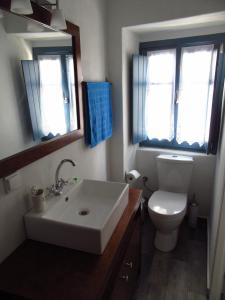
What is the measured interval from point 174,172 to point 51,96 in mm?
1670

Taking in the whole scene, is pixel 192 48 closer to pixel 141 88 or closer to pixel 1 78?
pixel 141 88

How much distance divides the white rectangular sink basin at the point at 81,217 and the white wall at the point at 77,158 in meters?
0.10

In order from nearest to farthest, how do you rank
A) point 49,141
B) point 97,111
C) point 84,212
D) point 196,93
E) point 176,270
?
point 49,141 → point 84,212 → point 97,111 → point 176,270 → point 196,93

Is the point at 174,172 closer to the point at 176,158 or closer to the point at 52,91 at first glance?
the point at 176,158

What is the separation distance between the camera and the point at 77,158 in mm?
1773

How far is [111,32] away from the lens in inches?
83.1

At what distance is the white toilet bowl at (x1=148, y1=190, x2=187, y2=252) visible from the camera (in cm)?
208

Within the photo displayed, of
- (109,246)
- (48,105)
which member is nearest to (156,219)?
(109,246)

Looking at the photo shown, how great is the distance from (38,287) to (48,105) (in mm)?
978

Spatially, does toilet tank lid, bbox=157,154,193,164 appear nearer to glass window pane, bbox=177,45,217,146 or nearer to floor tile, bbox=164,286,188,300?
glass window pane, bbox=177,45,217,146

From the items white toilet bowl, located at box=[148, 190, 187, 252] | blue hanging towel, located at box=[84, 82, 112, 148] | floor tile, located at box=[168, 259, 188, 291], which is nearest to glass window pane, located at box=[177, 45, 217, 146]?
white toilet bowl, located at box=[148, 190, 187, 252]

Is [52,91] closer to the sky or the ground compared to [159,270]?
closer to the sky

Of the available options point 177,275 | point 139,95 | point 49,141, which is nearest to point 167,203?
point 177,275

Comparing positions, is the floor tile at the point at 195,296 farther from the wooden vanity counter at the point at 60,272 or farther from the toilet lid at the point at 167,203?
the wooden vanity counter at the point at 60,272
